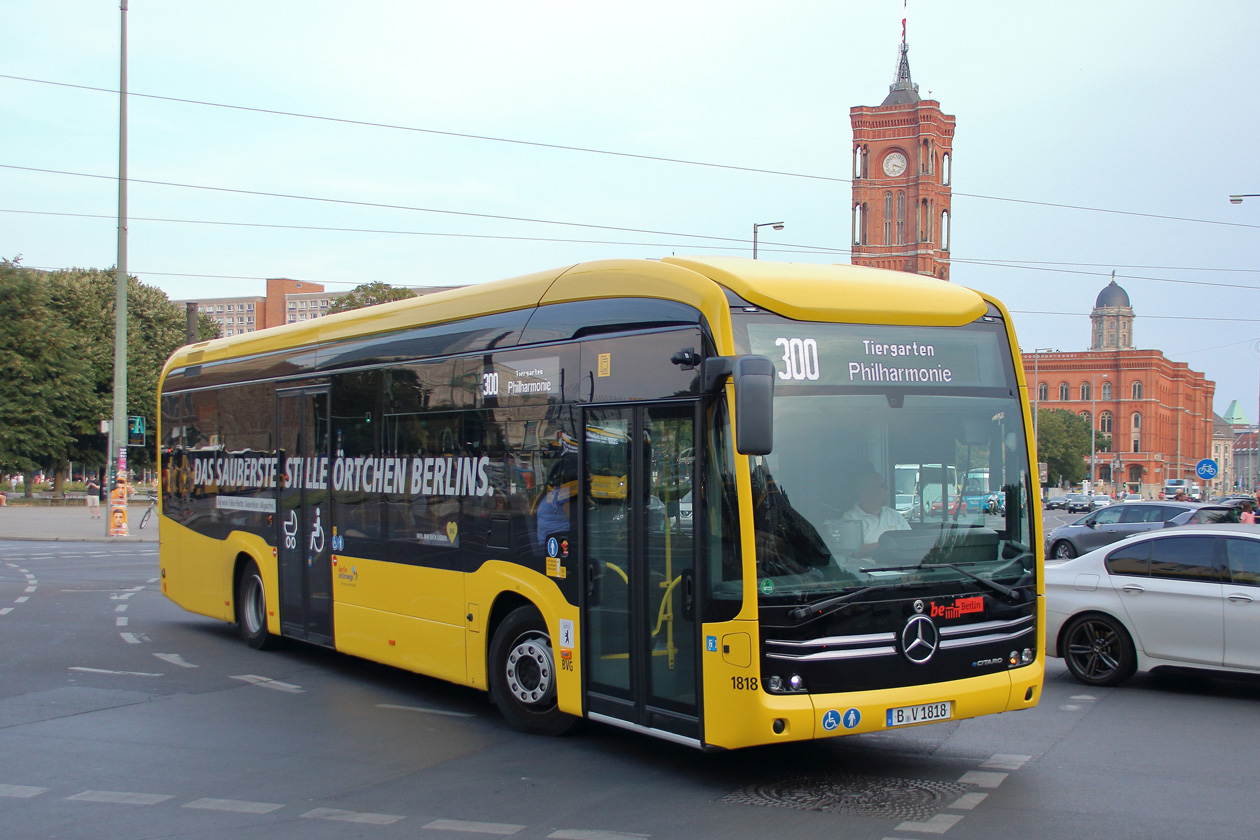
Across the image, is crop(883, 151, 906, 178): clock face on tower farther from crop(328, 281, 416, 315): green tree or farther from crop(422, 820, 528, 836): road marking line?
crop(422, 820, 528, 836): road marking line

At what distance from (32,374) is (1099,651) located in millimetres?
51367

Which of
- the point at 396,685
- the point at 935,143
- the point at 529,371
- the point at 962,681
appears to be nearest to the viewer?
the point at 962,681

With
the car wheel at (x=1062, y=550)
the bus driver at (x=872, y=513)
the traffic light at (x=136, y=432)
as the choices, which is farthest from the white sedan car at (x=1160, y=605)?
the traffic light at (x=136, y=432)

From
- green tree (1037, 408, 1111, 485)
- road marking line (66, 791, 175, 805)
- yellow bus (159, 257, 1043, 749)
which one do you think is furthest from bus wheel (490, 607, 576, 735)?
green tree (1037, 408, 1111, 485)

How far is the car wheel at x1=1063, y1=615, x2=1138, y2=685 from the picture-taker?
33.0 ft

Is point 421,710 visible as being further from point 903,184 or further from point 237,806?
point 903,184

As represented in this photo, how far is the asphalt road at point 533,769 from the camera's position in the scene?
19.6 feet

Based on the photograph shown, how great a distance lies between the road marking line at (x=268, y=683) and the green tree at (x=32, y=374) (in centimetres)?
4585

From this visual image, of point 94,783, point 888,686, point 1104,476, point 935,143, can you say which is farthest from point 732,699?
point 1104,476

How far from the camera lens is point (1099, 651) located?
10.2 meters

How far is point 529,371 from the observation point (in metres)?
8.06

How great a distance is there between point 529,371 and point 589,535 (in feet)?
4.65

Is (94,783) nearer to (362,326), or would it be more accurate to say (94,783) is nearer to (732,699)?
(732,699)

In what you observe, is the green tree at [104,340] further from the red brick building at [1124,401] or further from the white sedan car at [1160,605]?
the red brick building at [1124,401]
